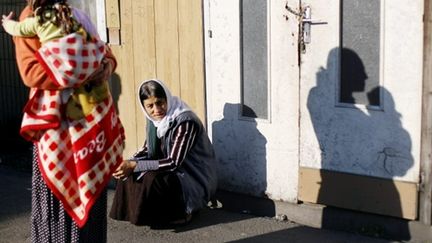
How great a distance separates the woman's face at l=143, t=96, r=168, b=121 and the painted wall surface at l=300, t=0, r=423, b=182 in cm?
96

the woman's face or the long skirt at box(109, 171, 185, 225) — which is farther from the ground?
the woman's face

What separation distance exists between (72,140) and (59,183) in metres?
0.24

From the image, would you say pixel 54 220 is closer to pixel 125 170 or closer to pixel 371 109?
pixel 125 170

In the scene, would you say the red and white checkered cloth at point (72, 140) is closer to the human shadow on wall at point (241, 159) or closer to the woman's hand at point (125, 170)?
the woman's hand at point (125, 170)

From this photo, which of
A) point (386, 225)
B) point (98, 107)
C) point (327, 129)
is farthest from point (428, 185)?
point (98, 107)

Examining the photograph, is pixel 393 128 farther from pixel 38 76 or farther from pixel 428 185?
pixel 38 76

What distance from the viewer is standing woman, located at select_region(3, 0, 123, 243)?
3.71 metres

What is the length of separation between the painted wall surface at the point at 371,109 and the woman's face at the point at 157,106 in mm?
959

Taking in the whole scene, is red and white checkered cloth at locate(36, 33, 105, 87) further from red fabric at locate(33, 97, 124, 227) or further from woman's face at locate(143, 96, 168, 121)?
woman's face at locate(143, 96, 168, 121)

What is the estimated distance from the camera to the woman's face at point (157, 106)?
5.09m

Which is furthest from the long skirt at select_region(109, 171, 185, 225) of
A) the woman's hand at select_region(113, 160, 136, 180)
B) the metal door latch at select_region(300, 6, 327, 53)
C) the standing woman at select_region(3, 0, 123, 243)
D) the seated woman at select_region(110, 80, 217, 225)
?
the metal door latch at select_region(300, 6, 327, 53)

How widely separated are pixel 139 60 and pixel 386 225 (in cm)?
243

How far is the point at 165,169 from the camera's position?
507 centimetres

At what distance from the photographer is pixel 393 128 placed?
15.2ft
